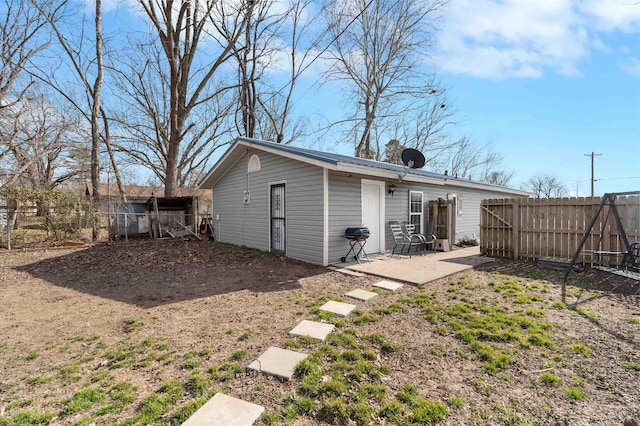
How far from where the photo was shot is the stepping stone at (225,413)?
189cm

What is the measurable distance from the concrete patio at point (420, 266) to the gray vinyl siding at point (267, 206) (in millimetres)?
1355

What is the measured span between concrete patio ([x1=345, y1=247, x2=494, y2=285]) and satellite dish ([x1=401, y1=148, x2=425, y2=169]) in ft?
9.19

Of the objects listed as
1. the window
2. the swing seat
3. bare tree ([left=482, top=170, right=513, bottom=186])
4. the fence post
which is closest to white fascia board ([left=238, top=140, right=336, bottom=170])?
the window

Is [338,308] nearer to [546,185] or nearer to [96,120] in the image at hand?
[96,120]

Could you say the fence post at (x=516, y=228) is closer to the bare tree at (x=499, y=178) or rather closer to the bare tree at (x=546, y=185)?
the bare tree at (x=499, y=178)

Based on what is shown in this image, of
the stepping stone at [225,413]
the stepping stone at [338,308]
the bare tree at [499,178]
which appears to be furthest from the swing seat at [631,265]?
the bare tree at [499,178]

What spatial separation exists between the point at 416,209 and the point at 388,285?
508 cm

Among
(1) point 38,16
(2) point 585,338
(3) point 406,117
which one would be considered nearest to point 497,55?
(2) point 585,338

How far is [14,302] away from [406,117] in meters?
19.6

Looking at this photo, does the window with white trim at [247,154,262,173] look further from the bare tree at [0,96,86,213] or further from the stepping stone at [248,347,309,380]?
the bare tree at [0,96,86,213]

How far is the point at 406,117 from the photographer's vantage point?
761 inches

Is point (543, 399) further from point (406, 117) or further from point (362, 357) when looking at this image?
point (406, 117)

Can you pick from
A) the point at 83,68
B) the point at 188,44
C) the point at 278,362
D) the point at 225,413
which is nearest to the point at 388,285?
the point at 278,362

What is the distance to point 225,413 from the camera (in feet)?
6.48
